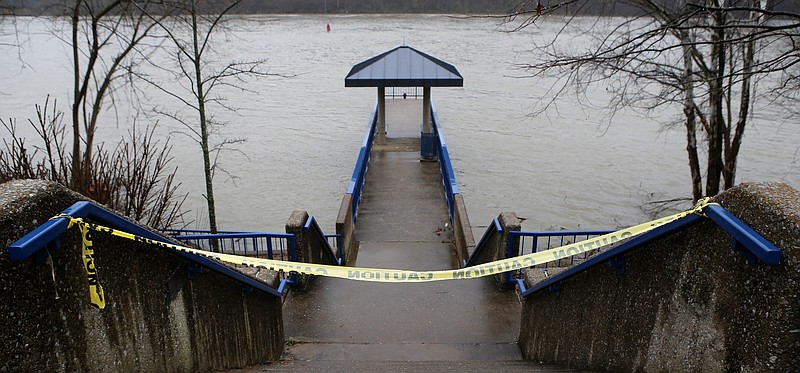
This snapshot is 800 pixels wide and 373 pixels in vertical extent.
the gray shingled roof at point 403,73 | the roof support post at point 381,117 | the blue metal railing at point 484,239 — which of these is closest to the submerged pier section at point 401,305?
the blue metal railing at point 484,239

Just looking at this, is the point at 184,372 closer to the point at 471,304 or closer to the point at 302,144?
the point at 471,304

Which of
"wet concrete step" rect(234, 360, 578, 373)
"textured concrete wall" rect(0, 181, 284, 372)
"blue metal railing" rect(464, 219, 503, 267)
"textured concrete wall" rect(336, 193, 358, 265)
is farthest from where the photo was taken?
"textured concrete wall" rect(336, 193, 358, 265)

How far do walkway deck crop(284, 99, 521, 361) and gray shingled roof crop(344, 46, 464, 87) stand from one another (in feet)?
16.2

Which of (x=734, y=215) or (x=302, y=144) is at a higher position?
(x=734, y=215)

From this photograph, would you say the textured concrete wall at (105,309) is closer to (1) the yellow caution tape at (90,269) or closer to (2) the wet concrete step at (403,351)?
(1) the yellow caution tape at (90,269)

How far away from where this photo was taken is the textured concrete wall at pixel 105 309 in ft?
7.80

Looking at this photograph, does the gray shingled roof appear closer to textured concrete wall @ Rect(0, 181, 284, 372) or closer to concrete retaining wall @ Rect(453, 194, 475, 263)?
concrete retaining wall @ Rect(453, 194, 475, 263)

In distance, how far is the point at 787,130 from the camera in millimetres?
24578

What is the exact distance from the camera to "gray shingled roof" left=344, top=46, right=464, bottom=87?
15.3 m

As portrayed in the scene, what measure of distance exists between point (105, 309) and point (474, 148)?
71.8 feet

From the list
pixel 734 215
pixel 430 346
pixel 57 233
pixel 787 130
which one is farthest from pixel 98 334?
pixel 787 130

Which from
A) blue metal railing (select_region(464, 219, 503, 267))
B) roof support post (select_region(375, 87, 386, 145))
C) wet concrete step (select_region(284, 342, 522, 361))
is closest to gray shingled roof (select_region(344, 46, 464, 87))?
roof support post (select_region(375, 87, 386, 145))

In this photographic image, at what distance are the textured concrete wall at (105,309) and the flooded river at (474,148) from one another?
1068cm

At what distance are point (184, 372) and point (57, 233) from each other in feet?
5.49
